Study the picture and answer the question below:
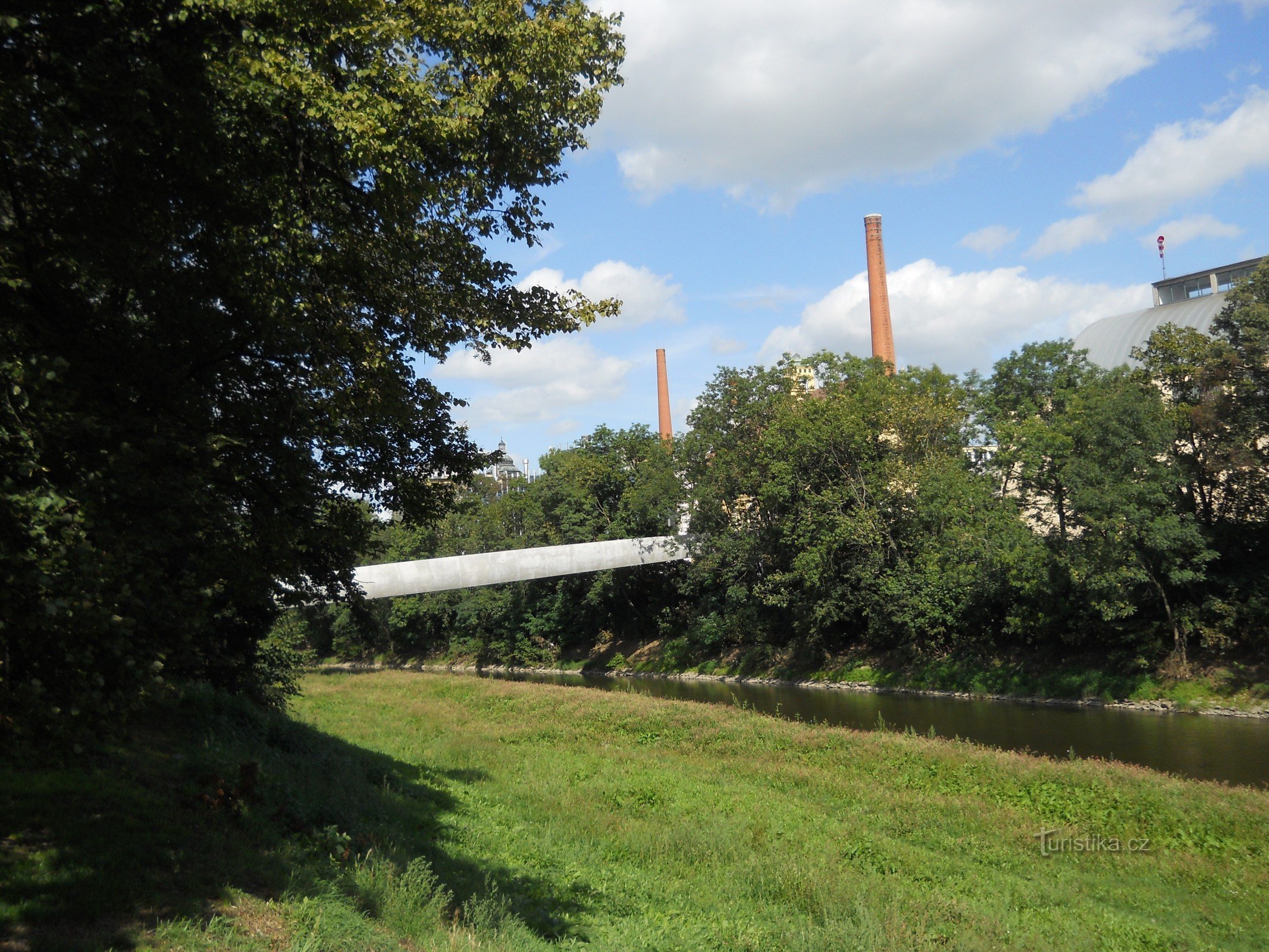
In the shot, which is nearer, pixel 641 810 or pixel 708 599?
pixel 641 810

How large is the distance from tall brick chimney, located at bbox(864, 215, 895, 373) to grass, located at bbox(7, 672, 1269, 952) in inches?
1435

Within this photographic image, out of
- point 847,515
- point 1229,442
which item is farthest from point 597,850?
point 847,515

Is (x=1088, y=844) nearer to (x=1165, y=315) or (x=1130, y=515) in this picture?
(x=1130, y=515)

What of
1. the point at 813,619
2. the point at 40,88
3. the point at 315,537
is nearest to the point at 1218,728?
the point at 813,619

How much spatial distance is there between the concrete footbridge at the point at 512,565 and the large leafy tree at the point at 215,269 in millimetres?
26598

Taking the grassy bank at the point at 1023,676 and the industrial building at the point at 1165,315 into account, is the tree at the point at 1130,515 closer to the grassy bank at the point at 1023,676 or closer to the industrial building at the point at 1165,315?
the grassy bank at the point at 1023,676

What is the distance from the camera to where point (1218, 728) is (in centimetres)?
2402

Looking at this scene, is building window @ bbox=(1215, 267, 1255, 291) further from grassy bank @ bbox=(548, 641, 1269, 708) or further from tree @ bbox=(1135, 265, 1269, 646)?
grassy bank @ bbox=(548, 641, 1269, 708)

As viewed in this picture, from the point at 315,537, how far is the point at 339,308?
2.06 m

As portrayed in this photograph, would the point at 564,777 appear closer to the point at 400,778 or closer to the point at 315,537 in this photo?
the point at 400,778

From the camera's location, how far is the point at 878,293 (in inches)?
2067

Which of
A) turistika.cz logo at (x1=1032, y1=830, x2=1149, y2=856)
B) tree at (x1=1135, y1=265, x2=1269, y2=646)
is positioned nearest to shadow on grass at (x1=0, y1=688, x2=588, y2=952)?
turistika.cz logo at (x1=1032, y1=830, x2=1149, y2=856)

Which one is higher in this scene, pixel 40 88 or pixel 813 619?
pixel 40 88

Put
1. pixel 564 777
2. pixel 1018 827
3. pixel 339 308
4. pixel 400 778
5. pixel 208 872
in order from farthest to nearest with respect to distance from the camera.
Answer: pixel 564 777
pixel 400 778
pixel 1018 827
pixel 339 308
pixel 208 872
